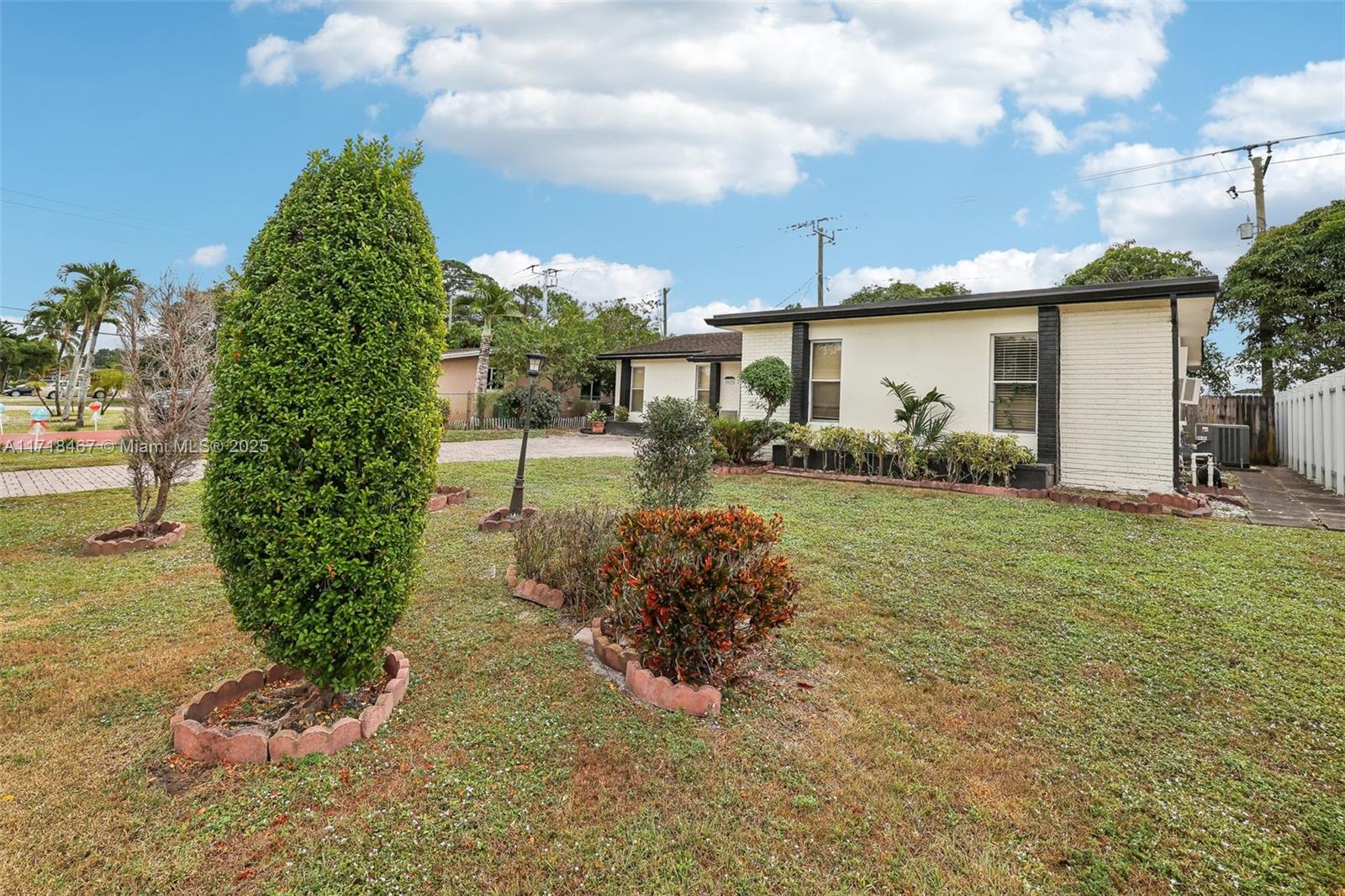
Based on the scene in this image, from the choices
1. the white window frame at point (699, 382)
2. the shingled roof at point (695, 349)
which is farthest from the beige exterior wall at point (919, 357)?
the white window frame at point (699, 382)

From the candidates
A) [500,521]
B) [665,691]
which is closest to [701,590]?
[665,691]

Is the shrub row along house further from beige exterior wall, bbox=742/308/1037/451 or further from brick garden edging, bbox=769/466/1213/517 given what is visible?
brick garden edging, bbox=769/466/1213/517

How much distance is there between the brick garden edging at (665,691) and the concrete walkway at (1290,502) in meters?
7.96

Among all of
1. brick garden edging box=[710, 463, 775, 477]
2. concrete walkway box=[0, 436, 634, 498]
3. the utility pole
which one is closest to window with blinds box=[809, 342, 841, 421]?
brick garden edging box=[710, 463, 775, 477]

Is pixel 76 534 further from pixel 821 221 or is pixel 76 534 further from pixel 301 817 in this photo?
pixel 821 221

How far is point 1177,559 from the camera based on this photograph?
205 inches

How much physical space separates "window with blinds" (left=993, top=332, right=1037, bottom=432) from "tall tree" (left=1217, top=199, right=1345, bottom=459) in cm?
1035

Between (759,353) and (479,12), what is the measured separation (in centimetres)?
748

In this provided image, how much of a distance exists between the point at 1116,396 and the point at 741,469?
19.7 ft

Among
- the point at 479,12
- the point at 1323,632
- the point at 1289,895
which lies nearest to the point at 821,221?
the point at 479,12

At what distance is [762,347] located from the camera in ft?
40.4

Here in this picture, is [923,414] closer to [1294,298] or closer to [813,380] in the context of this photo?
[813,380]

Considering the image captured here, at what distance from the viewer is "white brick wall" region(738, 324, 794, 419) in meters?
12.0

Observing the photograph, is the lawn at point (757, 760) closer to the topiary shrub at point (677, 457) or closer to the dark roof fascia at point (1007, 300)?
the topiary shrub at point (677, 457)
